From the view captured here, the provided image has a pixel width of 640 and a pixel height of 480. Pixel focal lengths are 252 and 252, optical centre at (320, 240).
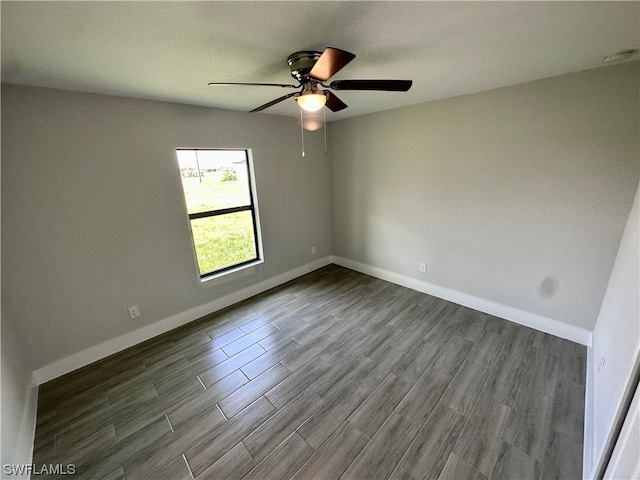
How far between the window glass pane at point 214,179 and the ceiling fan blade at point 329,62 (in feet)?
6.26

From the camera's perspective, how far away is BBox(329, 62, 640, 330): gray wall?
1.98 meters

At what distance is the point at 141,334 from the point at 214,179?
1808 millimetres

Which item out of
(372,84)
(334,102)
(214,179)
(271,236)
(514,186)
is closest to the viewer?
(372,84)

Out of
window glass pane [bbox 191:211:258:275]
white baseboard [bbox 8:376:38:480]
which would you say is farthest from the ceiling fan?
white baseboard [bbox 8:376:38:480]

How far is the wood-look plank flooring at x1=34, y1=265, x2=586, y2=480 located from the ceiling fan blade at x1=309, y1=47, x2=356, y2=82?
2.15 metres

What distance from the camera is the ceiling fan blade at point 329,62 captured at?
112 cm

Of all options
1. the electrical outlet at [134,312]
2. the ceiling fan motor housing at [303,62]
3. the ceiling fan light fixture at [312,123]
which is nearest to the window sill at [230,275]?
the electrical outlet at [134,312]

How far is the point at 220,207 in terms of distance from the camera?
303cm

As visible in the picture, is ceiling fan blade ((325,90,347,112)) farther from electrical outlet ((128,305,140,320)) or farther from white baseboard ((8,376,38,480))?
white baseboard ((8,376,38,480))

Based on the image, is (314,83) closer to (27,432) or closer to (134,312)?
(134,312)

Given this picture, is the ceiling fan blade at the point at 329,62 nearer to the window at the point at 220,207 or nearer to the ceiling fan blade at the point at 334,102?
the ceiling fan blade at the point at 334,102

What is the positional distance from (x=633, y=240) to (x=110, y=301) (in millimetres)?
4109

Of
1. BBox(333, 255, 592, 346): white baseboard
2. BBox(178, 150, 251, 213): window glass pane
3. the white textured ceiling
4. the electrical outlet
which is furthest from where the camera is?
BBox(178, 150, 251, 213): window glass pane

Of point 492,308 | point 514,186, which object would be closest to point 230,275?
point 492,308
